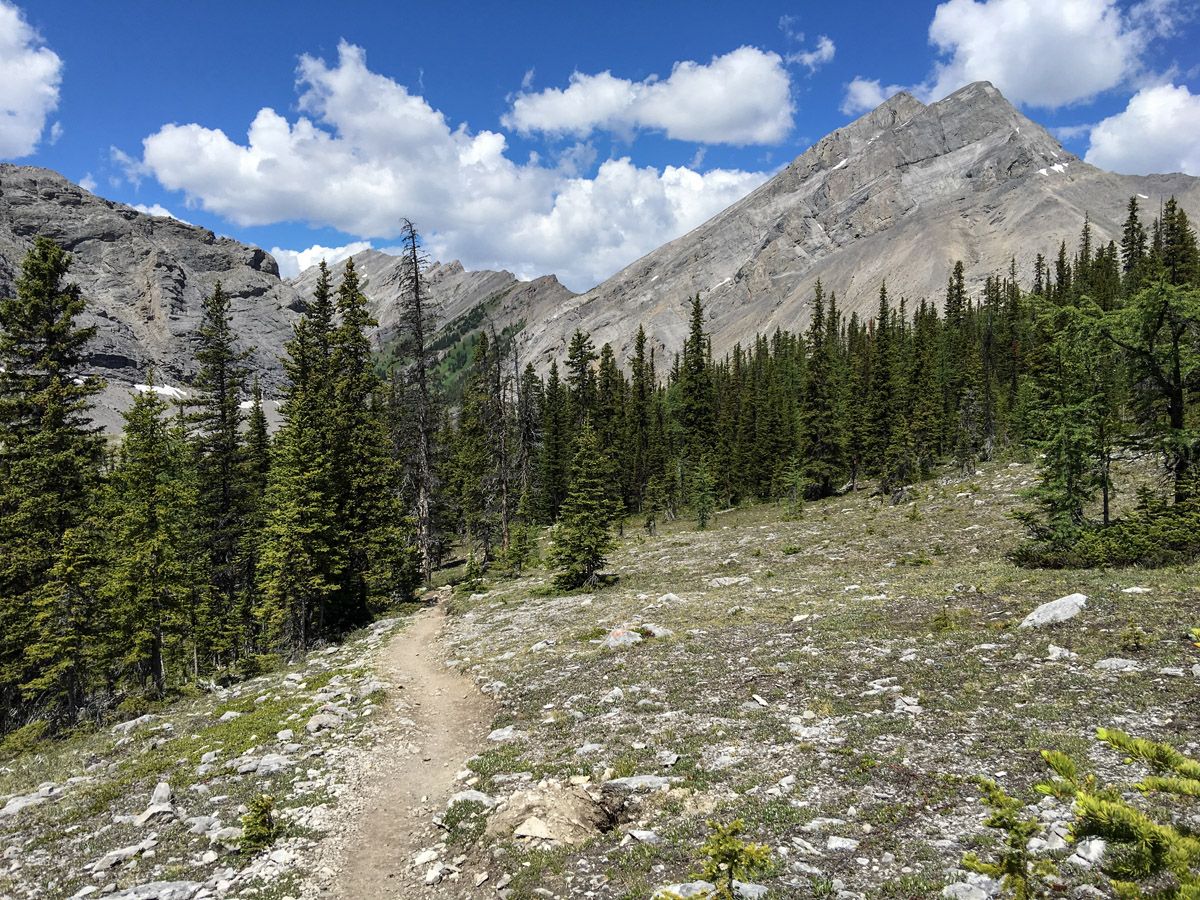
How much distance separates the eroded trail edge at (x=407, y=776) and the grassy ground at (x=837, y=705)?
3.14 ft

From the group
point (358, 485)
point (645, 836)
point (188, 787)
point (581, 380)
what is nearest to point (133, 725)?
point (188, 787)

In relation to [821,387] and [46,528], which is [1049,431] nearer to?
[46,528]

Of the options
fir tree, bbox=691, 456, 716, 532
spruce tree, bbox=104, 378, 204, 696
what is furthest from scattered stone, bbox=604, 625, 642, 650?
fir tree, bbox=691, 456, 716, 532

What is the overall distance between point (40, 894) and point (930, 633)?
1759cm

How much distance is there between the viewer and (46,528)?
24.7 meters

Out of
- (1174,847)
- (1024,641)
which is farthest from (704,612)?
(1174,847)

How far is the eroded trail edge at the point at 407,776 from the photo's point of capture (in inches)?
360

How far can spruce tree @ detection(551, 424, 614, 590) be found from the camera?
96.4 feet

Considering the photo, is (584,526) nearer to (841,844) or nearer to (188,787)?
(188,787)

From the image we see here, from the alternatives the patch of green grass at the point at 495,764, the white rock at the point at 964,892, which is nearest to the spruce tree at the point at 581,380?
the patch of green grass at the point at 495,764

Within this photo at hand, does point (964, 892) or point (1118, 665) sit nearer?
point (964, 892)

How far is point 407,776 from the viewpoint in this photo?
41.2ft

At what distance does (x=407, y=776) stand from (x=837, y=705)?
880 centimetres

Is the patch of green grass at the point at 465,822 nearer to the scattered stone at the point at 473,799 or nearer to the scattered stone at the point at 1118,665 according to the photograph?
the scattered stone at the point at 473,799
